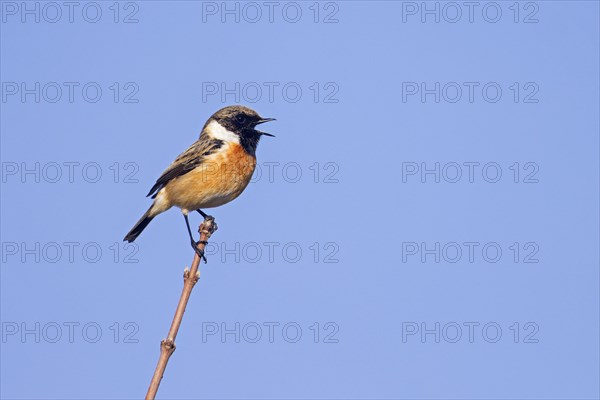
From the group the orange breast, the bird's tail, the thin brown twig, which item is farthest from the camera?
the bird's tail

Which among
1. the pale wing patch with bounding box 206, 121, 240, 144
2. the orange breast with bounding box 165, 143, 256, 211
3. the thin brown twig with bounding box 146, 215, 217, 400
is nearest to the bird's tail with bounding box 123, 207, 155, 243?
the orange breast with bounding box 165, 143, 256, 211

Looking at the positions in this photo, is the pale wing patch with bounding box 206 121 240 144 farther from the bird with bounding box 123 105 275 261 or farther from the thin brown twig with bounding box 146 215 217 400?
the thin brown twig with bounding box 146 215 217 400

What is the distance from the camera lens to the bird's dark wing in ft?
31.3

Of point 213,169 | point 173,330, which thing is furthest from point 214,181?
point 173,330

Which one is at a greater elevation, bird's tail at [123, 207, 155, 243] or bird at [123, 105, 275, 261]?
bird at [123, 105, 275, 261]

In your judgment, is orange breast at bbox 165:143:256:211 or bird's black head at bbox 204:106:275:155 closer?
orange breast at bbox 165:143:256:211

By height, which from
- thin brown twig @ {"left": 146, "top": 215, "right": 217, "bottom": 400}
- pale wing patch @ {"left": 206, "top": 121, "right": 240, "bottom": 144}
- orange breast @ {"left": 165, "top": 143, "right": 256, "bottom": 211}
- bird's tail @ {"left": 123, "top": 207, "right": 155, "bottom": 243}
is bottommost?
thin brown twig @ {"left": 146, "top": 215, "right": 217, "bottom": 400}

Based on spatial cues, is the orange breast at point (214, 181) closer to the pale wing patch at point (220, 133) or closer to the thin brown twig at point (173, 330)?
the pale wing patch at point (220, 133)

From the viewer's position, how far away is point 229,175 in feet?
30.6

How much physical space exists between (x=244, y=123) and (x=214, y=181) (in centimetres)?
107

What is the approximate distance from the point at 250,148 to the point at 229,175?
24.5 inches

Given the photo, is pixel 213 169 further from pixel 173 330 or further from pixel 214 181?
pixel 173 330

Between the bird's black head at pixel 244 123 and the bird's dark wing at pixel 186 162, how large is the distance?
0.92 feet

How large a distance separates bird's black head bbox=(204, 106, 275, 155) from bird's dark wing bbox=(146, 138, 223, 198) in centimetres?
28
